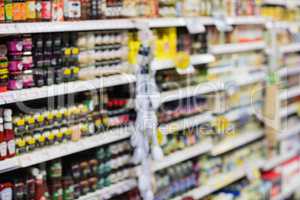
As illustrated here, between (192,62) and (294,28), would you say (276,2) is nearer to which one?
(294,28)

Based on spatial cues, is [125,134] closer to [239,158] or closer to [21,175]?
[21,175]

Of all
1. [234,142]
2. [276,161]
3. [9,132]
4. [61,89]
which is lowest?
[276,161]

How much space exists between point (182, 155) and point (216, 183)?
58cm

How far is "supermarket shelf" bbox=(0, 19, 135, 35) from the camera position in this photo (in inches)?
96.4

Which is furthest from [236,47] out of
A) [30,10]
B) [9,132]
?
[9,132]

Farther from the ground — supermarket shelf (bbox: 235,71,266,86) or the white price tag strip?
supermarket shelf (bbox: 235,71,266,86)

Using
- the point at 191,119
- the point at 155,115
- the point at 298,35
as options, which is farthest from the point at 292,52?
the point at 155,115

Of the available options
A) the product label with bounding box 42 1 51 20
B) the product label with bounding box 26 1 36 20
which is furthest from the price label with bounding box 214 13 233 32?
the product label with bounding box 26 1 36 20

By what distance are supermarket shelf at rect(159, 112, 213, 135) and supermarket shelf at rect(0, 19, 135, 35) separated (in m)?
0.83

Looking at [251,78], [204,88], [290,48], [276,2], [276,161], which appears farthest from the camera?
[290,48]

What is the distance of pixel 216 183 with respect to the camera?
13.6ft

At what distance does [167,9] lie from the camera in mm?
3580

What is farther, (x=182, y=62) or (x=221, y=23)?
(x=221, y=23)

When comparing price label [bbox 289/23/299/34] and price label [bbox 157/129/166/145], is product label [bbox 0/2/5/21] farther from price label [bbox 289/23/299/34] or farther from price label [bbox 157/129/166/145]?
price label [bbox 289/23/299/34]
